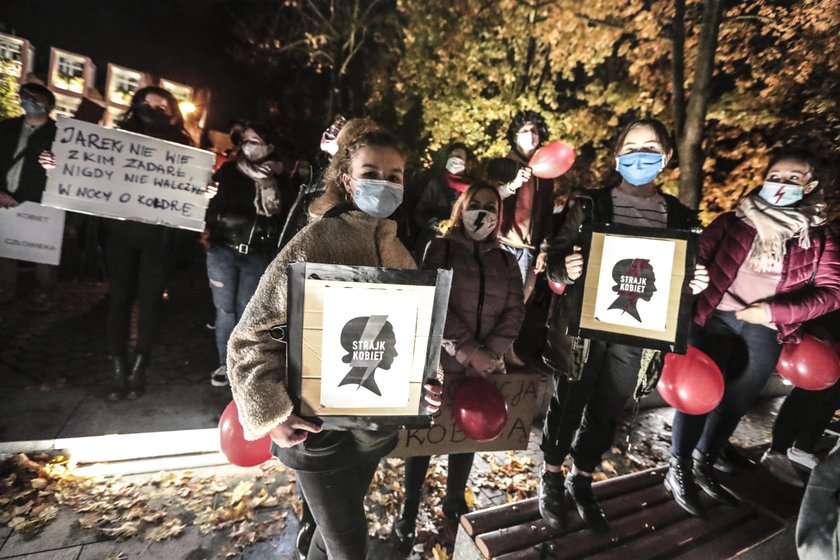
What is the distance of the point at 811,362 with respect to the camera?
10.4 ft

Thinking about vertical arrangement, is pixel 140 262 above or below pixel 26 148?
below

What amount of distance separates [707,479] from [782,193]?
7.46ft

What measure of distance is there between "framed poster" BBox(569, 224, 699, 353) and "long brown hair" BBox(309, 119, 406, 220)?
1394 millimetres

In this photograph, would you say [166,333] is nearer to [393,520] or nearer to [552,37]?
[393,520]

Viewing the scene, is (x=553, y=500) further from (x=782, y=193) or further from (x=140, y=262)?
(x=140, y=262)

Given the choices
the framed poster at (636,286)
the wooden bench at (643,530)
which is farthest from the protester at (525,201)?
the wooden bench at (643,530)

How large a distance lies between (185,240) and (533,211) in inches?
156

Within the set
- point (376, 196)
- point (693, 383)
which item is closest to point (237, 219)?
point (376, 196)

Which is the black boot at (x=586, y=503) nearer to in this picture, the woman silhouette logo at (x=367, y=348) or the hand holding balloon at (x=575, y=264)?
the hand holding balloon at (x=575, y=264)

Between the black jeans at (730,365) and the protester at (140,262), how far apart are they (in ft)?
15.5

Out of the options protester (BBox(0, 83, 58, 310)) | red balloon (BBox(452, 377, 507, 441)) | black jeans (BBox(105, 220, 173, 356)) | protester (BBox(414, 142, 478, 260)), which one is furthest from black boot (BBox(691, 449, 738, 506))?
protester (BBox(0, 83, 58, 310))

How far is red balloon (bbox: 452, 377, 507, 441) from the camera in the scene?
2408mm

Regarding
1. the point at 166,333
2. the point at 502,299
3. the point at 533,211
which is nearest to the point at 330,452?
the point at 502,299

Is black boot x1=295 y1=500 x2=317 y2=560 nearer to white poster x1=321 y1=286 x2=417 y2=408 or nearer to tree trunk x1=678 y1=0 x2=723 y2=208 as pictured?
white poster x1=321 y1=286 x2=417 y2=408
